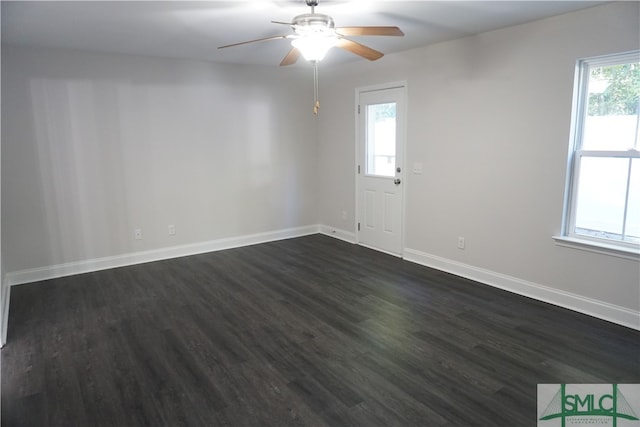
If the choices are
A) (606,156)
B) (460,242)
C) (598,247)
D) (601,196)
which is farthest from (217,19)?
(598,247)

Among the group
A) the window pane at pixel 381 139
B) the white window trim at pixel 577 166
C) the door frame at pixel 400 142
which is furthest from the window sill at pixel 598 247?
the window pane at pixel 381 139

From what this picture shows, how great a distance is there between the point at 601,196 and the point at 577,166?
30 cm

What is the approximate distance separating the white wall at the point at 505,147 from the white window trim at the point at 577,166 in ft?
0.17

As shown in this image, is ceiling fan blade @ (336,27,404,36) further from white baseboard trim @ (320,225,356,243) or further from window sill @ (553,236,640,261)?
white baseboard trim @ (320,225,356,243)

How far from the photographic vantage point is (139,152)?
15.8ft

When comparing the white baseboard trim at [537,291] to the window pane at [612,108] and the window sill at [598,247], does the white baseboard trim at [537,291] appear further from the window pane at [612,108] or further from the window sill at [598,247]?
the window pane at [612,108]

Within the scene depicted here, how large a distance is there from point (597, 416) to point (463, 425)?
2.56 feet

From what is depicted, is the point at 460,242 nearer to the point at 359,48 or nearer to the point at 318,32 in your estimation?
Result: the point at 359,48

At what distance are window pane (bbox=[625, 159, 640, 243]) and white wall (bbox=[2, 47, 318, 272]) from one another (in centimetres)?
408

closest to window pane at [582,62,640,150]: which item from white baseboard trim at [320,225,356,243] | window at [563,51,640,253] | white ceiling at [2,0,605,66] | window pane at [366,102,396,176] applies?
window at [563,51,640,253]
